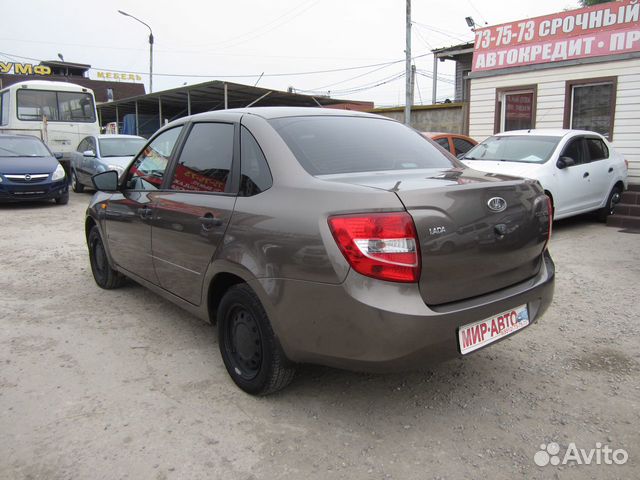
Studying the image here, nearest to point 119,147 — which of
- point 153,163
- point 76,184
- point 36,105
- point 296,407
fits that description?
point 76,184

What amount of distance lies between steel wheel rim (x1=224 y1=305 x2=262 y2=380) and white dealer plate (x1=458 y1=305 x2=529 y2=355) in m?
1.09

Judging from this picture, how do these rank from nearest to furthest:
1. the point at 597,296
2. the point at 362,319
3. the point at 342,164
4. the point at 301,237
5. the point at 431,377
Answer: the point at 362,319 → the point at 301,237 → the point at 342,164 → the point at 431,377 → the point at 597,296

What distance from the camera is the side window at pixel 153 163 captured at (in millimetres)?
3867

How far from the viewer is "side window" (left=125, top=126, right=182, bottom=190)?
387 centimetres

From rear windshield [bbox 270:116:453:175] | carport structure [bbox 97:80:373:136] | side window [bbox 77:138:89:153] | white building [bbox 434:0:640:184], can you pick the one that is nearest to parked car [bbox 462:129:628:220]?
white building [bbox 434:0:640:184]

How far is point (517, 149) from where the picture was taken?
27.2ft

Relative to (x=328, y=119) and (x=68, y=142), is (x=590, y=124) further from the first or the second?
(x=68, y=142)

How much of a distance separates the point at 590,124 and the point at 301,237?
10.8m

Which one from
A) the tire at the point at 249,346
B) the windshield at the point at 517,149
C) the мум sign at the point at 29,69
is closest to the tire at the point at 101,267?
the tire at the point at 249,346

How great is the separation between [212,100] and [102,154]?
36.3ft

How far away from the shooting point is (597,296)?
490 centimetres

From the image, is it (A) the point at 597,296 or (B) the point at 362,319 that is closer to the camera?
(B) the point at 362,319

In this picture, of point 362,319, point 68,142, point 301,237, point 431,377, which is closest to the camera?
point 362,319

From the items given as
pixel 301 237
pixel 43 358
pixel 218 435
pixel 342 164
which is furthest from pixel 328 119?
pixel 43 358
